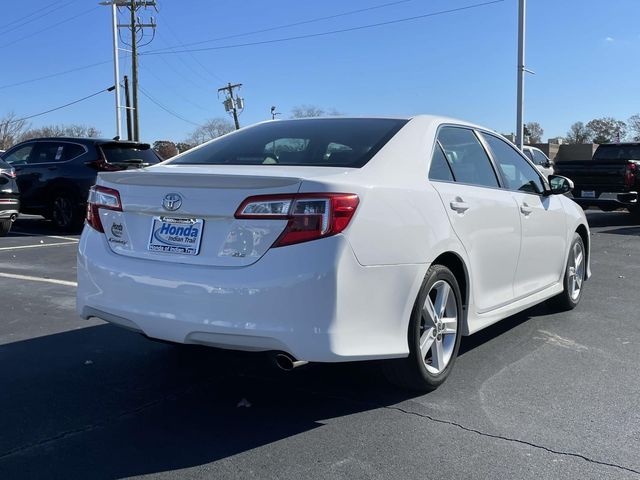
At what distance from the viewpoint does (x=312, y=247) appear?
3.06 m

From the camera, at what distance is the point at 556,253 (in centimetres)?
551

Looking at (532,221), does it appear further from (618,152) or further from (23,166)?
(618,152)

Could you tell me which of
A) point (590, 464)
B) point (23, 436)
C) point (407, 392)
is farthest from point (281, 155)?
point (590, 464)

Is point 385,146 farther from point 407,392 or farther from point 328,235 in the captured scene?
point 407,392

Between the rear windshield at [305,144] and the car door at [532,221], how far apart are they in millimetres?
1244

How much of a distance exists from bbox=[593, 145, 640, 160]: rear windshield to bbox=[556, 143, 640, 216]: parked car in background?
2207mm

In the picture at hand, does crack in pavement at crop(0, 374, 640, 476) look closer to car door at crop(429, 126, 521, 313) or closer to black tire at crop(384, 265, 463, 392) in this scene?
black tire at crop(384, 265, 463, 392)

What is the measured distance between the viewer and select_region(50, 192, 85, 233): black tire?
12.0m

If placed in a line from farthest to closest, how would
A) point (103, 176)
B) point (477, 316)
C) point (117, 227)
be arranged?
point (477, 316), point (103, 176), point (117, 227)

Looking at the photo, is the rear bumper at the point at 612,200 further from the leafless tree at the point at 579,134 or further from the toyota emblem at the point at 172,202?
the leafless tree at the point at 579,134

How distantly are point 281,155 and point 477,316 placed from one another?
166 centimetres

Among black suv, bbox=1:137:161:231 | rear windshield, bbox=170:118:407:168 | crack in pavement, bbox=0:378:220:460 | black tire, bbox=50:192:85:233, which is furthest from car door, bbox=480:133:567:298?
black tire, bbox=50:192:85:233

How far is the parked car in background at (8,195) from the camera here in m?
10.6

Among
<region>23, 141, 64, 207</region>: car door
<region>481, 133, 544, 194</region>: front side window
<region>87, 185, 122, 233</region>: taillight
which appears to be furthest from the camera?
<region>23, 141, 64, 207</region>: car door
